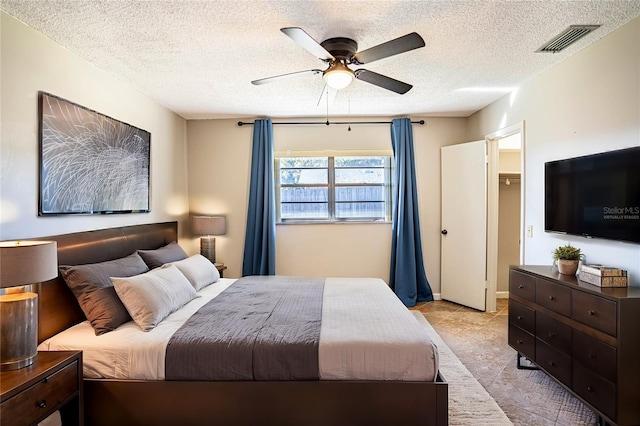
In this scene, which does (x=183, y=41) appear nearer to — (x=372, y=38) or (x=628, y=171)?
(x=372, y=38)

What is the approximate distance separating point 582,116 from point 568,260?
1123 mm

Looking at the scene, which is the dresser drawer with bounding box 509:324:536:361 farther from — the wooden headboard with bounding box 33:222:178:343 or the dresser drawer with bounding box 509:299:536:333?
the wooden headboard with bounding box 33:222:178:343

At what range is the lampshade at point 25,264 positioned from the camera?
1.61m

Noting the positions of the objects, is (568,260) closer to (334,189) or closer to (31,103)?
(334,189)

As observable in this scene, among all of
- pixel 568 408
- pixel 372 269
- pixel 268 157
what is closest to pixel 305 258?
pixel 372 269

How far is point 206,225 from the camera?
4480 mm

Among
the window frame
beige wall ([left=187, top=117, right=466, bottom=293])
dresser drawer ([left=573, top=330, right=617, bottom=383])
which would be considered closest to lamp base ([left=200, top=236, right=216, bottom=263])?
beige wall ([left=187, top=117, right=466, bottom=293])

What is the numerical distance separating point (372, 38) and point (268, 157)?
249 cm

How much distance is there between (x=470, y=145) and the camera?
4.52m

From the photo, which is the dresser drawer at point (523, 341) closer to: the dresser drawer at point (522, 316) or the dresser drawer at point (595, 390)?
the dresser drawer at point (522, 316)

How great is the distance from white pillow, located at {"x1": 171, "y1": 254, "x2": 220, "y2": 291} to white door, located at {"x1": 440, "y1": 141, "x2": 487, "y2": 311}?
120 inches

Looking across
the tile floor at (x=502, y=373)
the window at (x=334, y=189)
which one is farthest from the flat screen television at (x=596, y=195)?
the window at (x=334, y=189)

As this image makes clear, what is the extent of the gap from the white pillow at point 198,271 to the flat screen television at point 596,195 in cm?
310

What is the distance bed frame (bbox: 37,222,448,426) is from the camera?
1919 millimetres
